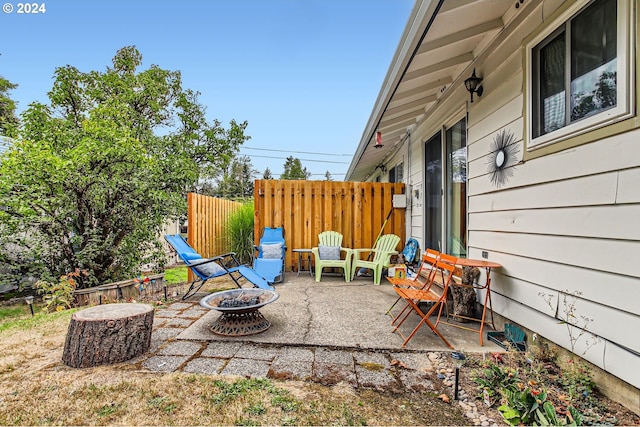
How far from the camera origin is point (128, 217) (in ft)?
16.5

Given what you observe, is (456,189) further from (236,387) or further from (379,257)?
(236,387)

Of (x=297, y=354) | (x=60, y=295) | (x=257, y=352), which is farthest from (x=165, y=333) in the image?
(x=60, y=295)

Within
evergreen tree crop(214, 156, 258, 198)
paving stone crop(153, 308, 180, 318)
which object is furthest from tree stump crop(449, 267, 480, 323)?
evergreen tree crop(214, 156, 258, 198)

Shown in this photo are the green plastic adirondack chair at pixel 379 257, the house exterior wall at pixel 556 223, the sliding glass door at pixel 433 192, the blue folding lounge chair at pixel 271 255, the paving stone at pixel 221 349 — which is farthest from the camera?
the green plastic adirondack chair at pixel 379 257

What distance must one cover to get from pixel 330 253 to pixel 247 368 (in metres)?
3.46

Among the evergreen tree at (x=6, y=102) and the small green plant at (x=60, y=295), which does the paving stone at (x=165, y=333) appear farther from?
the evergreen tree at (x=6, y=102)

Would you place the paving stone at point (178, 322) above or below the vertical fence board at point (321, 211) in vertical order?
below

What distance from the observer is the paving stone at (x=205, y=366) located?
216 cm

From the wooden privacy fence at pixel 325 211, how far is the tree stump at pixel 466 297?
2973mm

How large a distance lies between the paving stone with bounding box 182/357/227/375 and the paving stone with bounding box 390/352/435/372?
4.13 ft

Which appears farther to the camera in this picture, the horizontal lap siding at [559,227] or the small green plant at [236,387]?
the small green plant at [236,387]

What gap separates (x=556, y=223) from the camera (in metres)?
2.16

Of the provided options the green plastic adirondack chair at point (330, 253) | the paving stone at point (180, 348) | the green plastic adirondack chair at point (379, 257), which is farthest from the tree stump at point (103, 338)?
the green plastic adirondack chair at point (379, 257)

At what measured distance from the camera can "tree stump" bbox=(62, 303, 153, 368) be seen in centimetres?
224
